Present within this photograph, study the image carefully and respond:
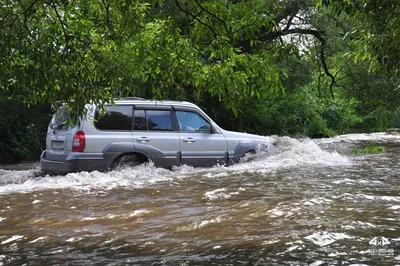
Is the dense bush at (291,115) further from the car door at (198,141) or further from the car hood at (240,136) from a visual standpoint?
the car door at (198,141)

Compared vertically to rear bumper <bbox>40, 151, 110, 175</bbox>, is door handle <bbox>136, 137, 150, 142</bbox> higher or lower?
higher

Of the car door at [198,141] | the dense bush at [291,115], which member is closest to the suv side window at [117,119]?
the car door at [198,141]

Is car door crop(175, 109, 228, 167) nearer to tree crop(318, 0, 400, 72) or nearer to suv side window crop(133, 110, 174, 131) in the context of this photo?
suv side window crop(133, 110, 174, 131)

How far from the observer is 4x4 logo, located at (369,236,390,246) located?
5.03m

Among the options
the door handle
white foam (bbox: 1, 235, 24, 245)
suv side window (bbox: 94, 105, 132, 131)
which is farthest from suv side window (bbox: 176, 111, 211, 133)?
white foam (bbox: 1, 235, 24, 245)

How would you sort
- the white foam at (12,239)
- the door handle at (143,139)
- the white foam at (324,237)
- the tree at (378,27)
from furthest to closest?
the door handle at (143,139) → the white foam at (12,239) → the white foam at (324,237) → the tree at (378,27)

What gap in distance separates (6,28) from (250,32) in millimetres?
2309

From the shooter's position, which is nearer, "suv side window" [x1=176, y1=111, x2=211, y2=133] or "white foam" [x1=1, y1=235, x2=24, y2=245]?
"white foam" [x1=1, y1=235, x2=24, y2=245]

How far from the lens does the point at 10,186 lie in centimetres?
885

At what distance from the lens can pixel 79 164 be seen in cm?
948

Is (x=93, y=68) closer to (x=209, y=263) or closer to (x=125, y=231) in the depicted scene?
(x=125, y=231)

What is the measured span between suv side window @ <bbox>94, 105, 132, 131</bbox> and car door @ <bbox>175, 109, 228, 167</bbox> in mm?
1076

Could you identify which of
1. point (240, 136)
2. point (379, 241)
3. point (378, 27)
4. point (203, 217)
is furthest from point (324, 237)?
point (240, 136)

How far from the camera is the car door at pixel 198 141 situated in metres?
10.6
